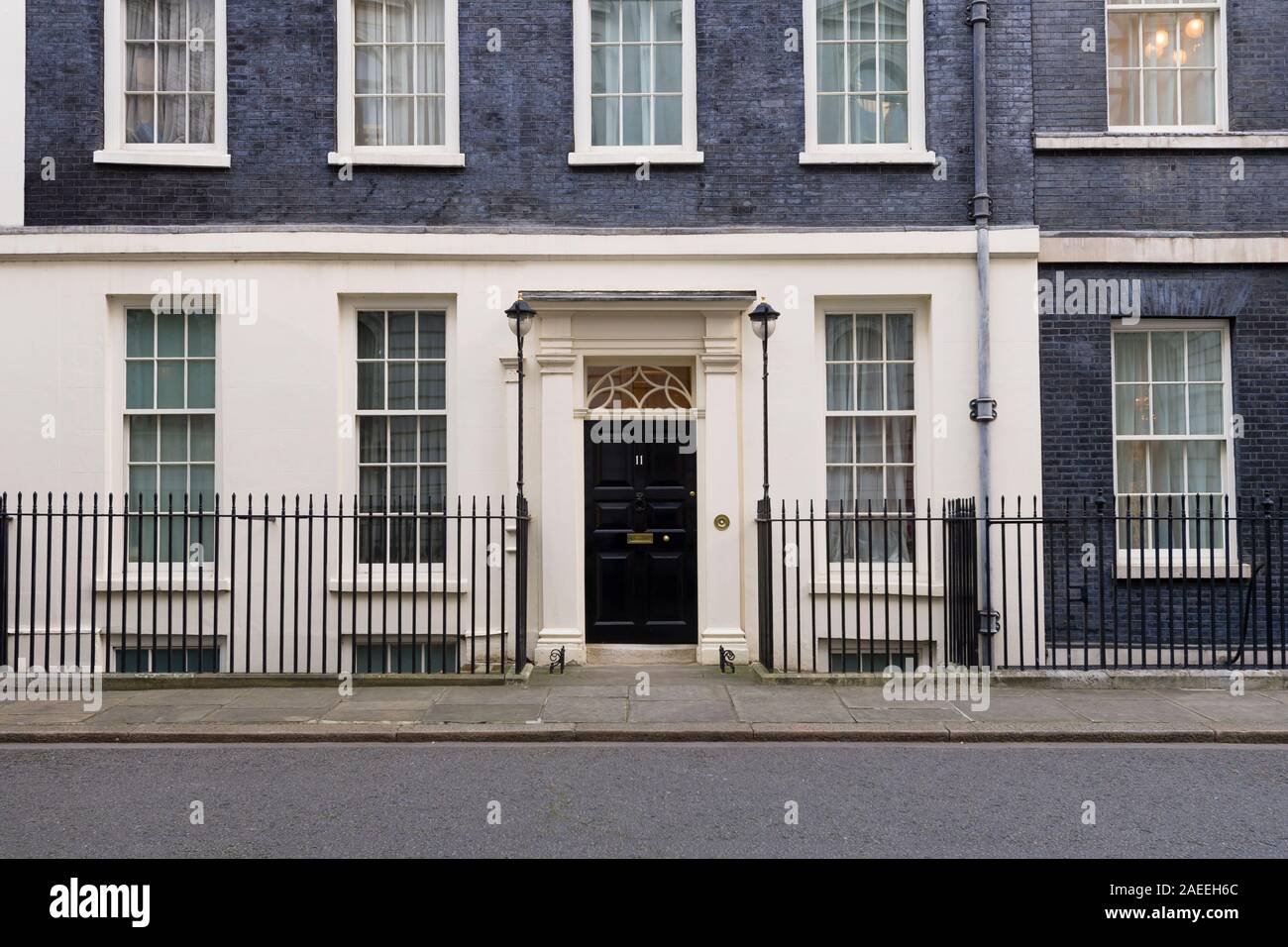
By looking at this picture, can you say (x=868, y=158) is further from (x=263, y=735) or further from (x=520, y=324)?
(x=263, y=735)

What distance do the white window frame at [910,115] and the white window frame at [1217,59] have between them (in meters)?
1.90

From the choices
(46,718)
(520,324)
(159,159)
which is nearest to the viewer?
(46,718)

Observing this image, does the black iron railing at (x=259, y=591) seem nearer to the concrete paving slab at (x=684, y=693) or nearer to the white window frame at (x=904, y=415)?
the concrete paving slab at (x=684, y=693)

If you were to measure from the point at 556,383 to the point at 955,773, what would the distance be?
535 cm

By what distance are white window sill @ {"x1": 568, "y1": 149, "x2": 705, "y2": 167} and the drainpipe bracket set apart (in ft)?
11.8

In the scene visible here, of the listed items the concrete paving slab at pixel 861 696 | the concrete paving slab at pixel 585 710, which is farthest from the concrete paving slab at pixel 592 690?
the concrete paving slab at pixel 861 696

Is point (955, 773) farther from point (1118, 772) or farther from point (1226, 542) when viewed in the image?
point (1226, 542)

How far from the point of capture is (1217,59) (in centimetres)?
1051

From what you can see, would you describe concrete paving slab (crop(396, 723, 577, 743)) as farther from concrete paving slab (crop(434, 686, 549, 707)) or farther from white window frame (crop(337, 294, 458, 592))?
white window frame (crop(337, 294, 458, 592))

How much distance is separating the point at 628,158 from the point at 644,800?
259 inches

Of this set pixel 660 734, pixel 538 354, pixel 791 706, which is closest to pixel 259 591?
pixel 538 354

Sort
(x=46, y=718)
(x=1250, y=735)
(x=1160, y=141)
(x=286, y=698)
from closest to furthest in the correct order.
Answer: (x=1250, y=735) → (x=46, y=718) → (x=286, y=698) → (x=1160, y=141)

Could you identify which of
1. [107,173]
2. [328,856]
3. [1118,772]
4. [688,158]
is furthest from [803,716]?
[107,173]

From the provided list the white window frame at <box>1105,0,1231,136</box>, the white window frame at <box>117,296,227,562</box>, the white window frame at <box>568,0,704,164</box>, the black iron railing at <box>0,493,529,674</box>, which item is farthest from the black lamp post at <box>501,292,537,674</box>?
the white window frame at <box>1105,0,1231,136</box>
